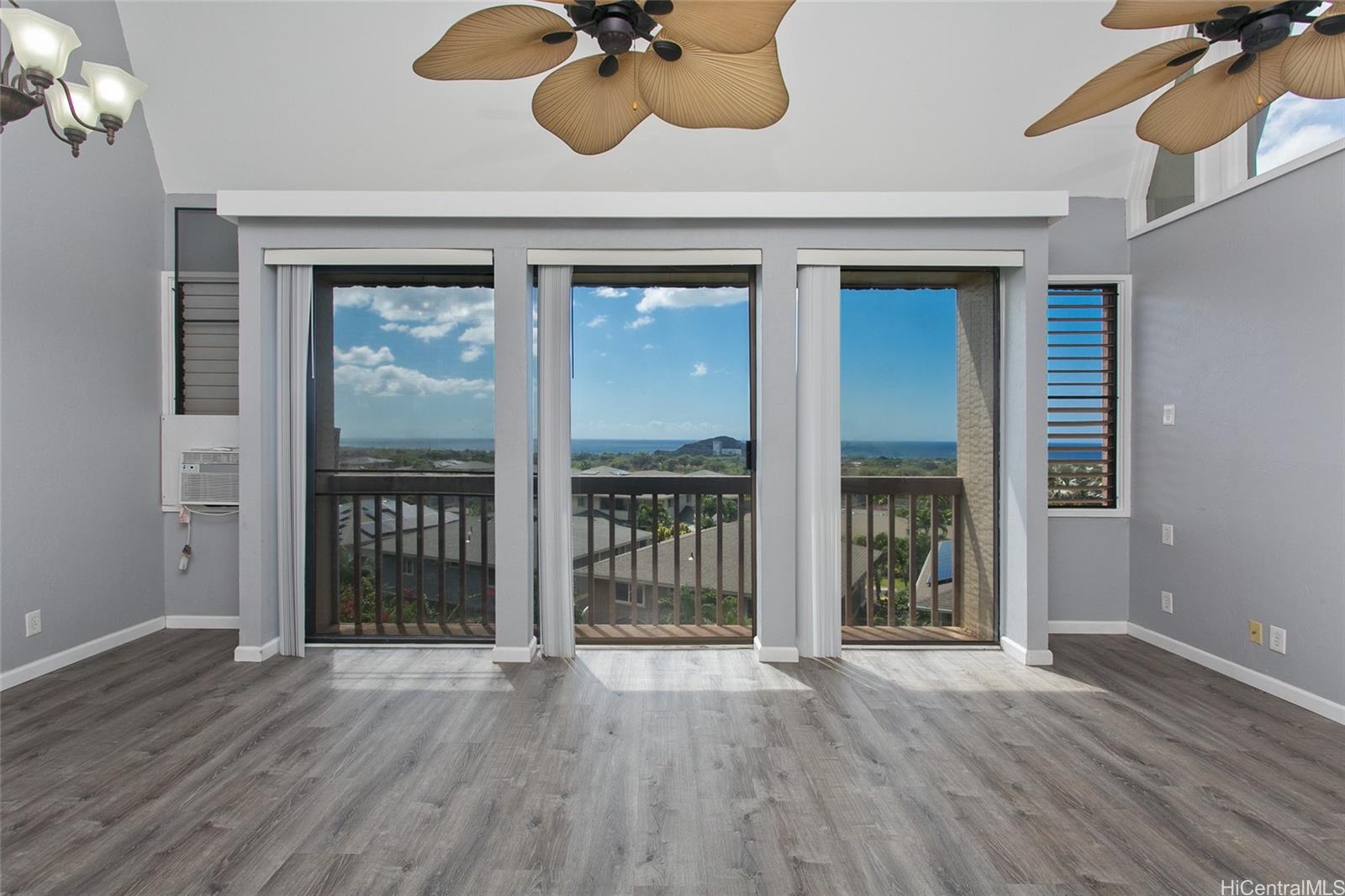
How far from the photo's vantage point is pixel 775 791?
6.96 ft

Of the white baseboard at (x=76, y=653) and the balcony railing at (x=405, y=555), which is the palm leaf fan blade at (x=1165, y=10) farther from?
the white baseboard at (x=76, y=653)

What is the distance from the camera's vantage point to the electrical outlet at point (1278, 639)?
110 inches

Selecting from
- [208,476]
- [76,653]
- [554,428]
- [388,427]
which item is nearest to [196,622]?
[76,653]

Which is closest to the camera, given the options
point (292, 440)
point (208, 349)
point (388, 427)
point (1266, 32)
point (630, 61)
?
point (1266, 32)

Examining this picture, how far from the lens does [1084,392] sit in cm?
376

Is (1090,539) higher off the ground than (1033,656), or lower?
higher

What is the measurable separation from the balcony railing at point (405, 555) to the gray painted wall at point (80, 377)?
1.17 metres

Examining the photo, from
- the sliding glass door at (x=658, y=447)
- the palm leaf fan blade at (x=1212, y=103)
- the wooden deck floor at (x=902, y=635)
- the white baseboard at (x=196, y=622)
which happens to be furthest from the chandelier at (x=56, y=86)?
the wooden deck floor at (x=902, y=635)

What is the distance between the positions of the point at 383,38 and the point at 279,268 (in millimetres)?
1361

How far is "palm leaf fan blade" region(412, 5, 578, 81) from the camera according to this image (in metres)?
1.57

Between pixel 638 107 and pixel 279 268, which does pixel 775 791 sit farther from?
pixel 279 268

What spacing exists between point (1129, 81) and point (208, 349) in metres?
4.84

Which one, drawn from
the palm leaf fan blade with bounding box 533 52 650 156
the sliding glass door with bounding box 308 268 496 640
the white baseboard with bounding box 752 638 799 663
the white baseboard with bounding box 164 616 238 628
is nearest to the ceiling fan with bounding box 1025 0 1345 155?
the palm leaf fan blade with bounding box 533 52 650 156

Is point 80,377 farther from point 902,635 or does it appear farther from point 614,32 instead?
point 902,635
